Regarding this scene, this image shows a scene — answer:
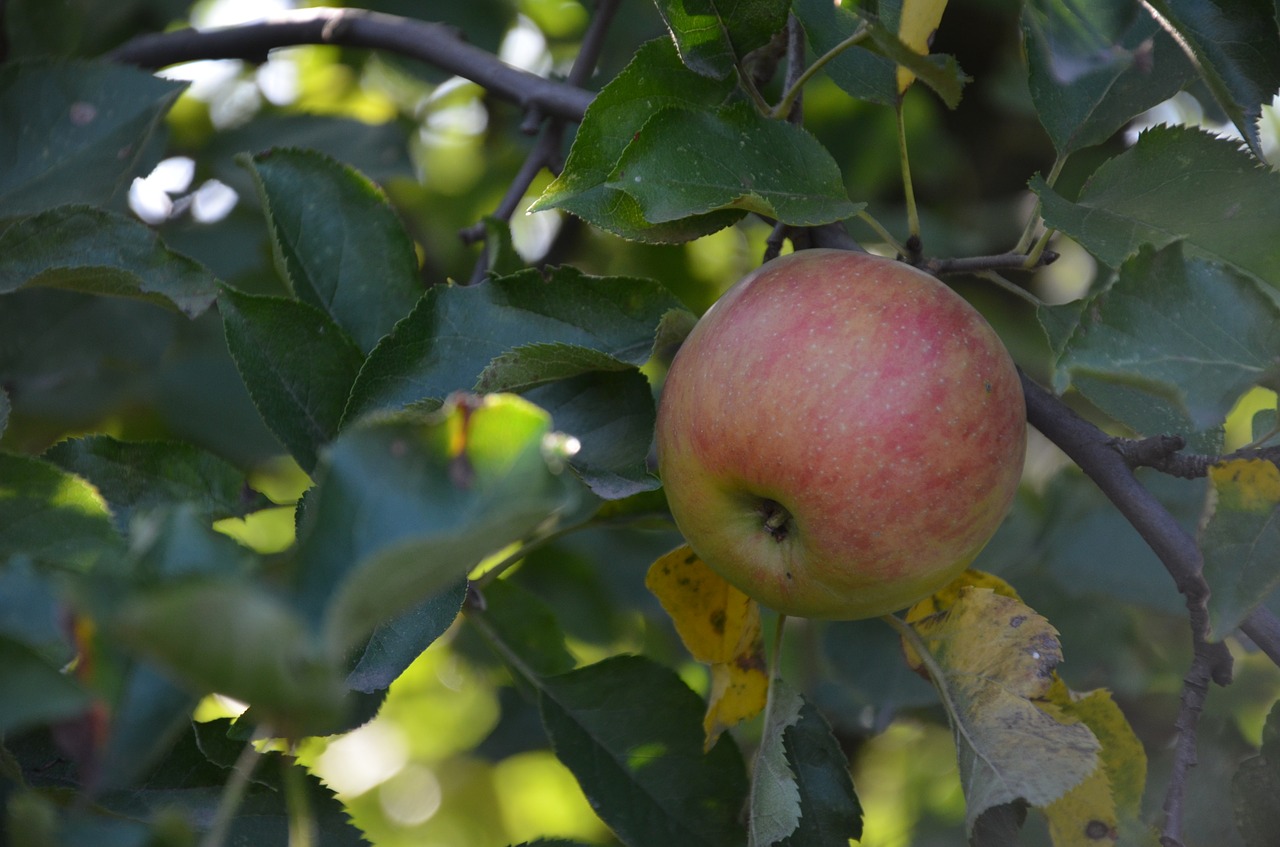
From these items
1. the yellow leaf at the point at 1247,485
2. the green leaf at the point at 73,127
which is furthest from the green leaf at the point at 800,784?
the green leaf at the point at 73,127

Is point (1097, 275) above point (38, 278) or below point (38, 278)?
below

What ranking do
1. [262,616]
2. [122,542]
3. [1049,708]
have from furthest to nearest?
[1049,708], [122,542], [262,616]

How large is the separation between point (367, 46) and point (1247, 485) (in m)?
1.06

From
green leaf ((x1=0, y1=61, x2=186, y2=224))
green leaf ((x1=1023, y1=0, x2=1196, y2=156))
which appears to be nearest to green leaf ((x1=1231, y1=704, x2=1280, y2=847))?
green leaf ((x1=1023, y1=0, x2=1196, y2=156))

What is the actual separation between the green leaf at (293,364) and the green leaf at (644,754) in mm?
369

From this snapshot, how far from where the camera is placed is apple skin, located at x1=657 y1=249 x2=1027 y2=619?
32.4 inches

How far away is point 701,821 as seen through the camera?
1063 millimetres

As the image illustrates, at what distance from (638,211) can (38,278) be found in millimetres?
501

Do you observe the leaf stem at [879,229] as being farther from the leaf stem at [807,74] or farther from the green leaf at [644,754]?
the green leaf at [644,754]

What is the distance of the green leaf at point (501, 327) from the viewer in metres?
0.92

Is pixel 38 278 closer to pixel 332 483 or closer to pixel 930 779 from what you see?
pixel 332 483

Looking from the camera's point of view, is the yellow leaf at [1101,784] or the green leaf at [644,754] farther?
the green leaf at [644,754]

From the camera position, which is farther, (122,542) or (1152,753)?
(1152,753)

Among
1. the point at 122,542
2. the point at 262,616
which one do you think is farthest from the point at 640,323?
the point at 262,616
